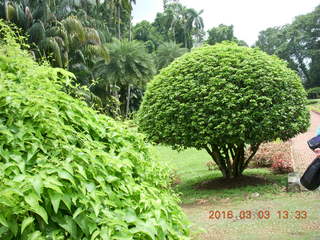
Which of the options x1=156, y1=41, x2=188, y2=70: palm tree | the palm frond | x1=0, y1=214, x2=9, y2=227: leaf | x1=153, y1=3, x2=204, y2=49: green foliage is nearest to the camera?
x1=0, y1=214, x2=9, y2=227: leaf

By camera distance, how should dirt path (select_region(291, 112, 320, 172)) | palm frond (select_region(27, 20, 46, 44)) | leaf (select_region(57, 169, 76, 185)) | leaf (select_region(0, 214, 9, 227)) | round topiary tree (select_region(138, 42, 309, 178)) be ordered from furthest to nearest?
palm frond (select_region(27, 20, 46, 44))
dirt path (select_region(291, 112, 320, 172))
round topiary tree (select_region(138, 42, 309, 178))
leaf (select_region(57, 169, 76, 185))
leaf (select_region(0, 214, 9, 227))

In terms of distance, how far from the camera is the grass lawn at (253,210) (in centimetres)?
558

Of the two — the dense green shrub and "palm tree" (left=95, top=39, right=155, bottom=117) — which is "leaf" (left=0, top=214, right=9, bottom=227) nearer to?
the dense green shrub

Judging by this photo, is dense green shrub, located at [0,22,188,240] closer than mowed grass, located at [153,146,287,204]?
Yes

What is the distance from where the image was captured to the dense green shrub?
5.33 feet

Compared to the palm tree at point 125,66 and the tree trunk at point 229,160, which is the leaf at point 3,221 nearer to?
the tree trunk at point 229,160

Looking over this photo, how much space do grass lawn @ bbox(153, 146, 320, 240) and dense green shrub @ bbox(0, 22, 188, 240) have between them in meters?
1.41

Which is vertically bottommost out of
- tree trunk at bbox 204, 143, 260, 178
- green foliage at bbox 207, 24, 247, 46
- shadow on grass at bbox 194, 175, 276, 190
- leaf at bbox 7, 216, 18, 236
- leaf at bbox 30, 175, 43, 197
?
shadow on grass at bbox 194, 175, 276, 190

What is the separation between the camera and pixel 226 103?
8.28 metres

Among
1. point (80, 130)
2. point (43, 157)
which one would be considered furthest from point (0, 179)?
point (80, 130)

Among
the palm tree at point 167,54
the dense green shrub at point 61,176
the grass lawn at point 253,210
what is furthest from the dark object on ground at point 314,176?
the palm tree at point 167,54

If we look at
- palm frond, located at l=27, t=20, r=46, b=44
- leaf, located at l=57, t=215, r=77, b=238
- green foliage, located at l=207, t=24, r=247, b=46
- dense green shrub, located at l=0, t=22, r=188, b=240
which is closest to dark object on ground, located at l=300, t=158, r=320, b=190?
dense green shrub, located at l=0, t=22, r=188, b=240

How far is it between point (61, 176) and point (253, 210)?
233 inches

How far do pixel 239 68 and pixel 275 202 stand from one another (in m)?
3.08
